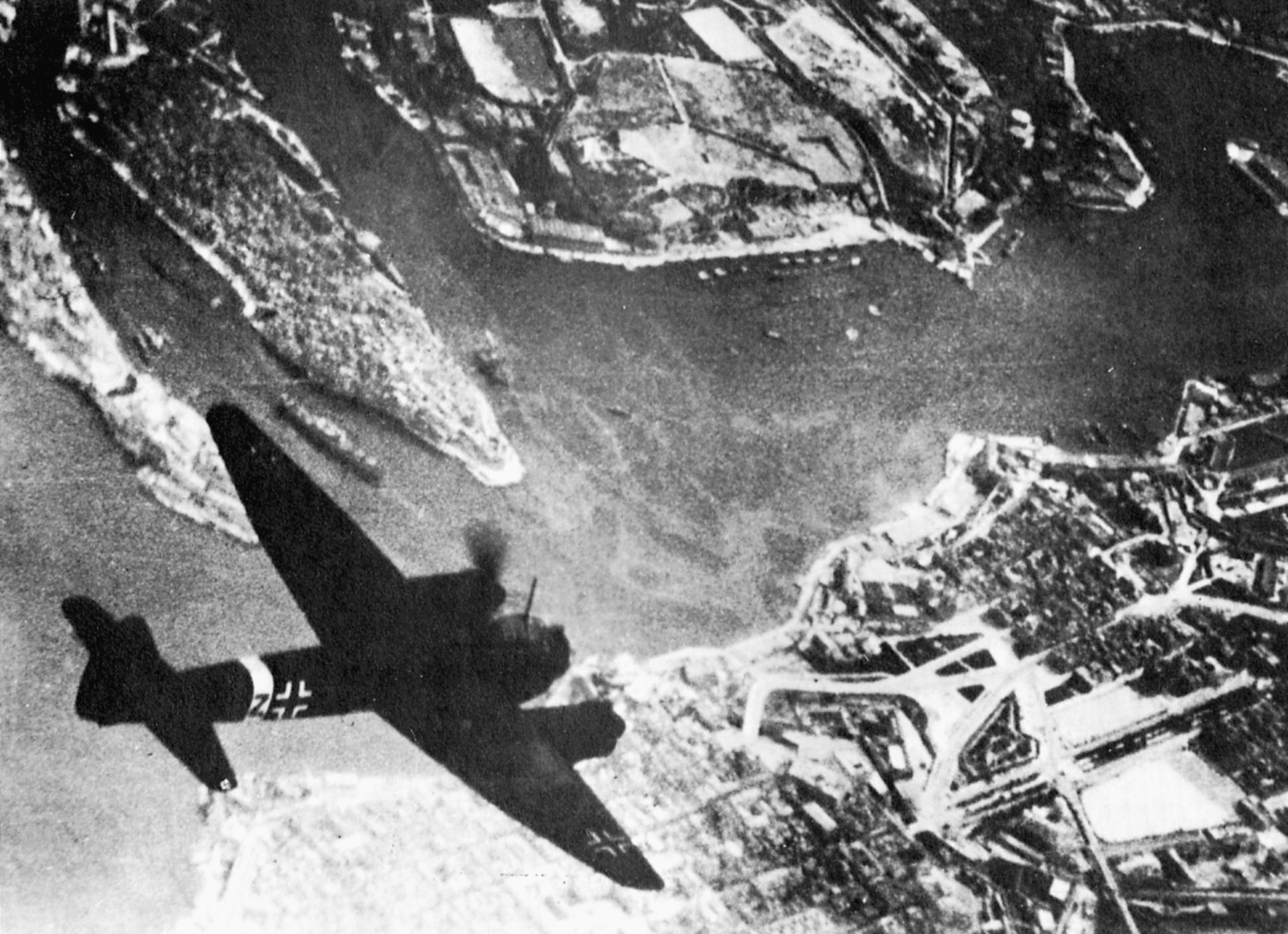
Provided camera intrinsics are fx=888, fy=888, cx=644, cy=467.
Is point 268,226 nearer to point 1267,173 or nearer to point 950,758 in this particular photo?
point 950,758

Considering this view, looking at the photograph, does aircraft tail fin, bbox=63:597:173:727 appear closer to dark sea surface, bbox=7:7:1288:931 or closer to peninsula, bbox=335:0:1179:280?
dark sea surface, bbox=7:7:1288:931

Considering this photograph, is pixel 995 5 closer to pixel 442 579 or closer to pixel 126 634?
pixel 442 579

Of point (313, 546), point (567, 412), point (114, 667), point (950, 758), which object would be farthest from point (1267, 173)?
point (114, 667)

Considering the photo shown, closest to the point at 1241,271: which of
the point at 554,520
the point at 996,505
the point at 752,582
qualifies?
the point at 996,505

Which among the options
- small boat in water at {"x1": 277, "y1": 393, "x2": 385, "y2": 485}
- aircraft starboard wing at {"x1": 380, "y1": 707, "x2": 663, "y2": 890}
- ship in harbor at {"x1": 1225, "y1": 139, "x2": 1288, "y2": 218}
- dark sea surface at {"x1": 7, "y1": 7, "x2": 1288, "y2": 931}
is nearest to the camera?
dark sea surface at {"x1": 7, "y1": 7, "x2": 1288, "y2": 931}

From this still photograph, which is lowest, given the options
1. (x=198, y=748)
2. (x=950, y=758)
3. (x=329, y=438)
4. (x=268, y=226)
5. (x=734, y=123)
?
(x=950, y=758)

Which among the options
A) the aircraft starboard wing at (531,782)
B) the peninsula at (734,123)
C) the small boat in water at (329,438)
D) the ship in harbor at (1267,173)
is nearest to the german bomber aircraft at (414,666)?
the aircraft starboard wing at (531,782)

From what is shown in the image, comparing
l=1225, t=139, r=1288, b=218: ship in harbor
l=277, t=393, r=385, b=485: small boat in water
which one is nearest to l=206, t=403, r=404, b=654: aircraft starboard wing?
l=277, t=393, r=385, b=485: small boat in water

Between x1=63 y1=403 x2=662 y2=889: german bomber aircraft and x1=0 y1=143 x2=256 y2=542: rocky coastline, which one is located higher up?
x1=0 y1=143 x2=256 y2=542: rocky coastline

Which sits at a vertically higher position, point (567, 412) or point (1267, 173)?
point (1267, 173)
